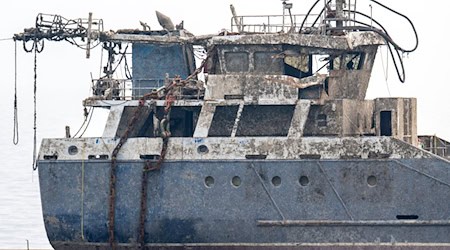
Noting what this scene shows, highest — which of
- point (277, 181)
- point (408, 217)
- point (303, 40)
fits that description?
point (303, 40)

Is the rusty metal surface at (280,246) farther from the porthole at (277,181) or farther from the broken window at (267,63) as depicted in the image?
the broken window at (267,63)

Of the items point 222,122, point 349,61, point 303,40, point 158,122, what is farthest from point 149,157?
point 349,61

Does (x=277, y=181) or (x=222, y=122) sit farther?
(x=222, y=122)

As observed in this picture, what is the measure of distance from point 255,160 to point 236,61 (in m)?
3.02

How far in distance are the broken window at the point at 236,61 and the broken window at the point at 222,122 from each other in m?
1.10

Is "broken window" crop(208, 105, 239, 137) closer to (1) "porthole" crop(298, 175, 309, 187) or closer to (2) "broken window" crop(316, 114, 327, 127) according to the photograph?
(2) "broken window" crop(316, 114, 327, 127)

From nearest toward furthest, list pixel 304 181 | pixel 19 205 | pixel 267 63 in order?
pixel 304 181, pixel 267 63, pixel 19 205

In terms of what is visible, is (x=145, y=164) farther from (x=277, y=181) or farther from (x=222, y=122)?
(x=277, y=181)

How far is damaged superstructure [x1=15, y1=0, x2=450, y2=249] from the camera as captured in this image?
3600 cm

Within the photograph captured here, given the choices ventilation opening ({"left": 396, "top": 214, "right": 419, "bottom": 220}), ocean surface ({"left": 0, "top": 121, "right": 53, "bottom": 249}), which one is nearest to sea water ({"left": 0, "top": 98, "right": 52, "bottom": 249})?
ocean surface ({"left": 0, "top": 121, "right": 53, "bottom": 249})

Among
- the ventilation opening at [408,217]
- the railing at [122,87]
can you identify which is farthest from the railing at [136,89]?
the ventilation opening at [408,217]

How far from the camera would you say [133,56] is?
3956 centimetres

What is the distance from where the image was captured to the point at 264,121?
37.6 m

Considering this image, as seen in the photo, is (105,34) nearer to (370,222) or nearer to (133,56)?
(133,56)
